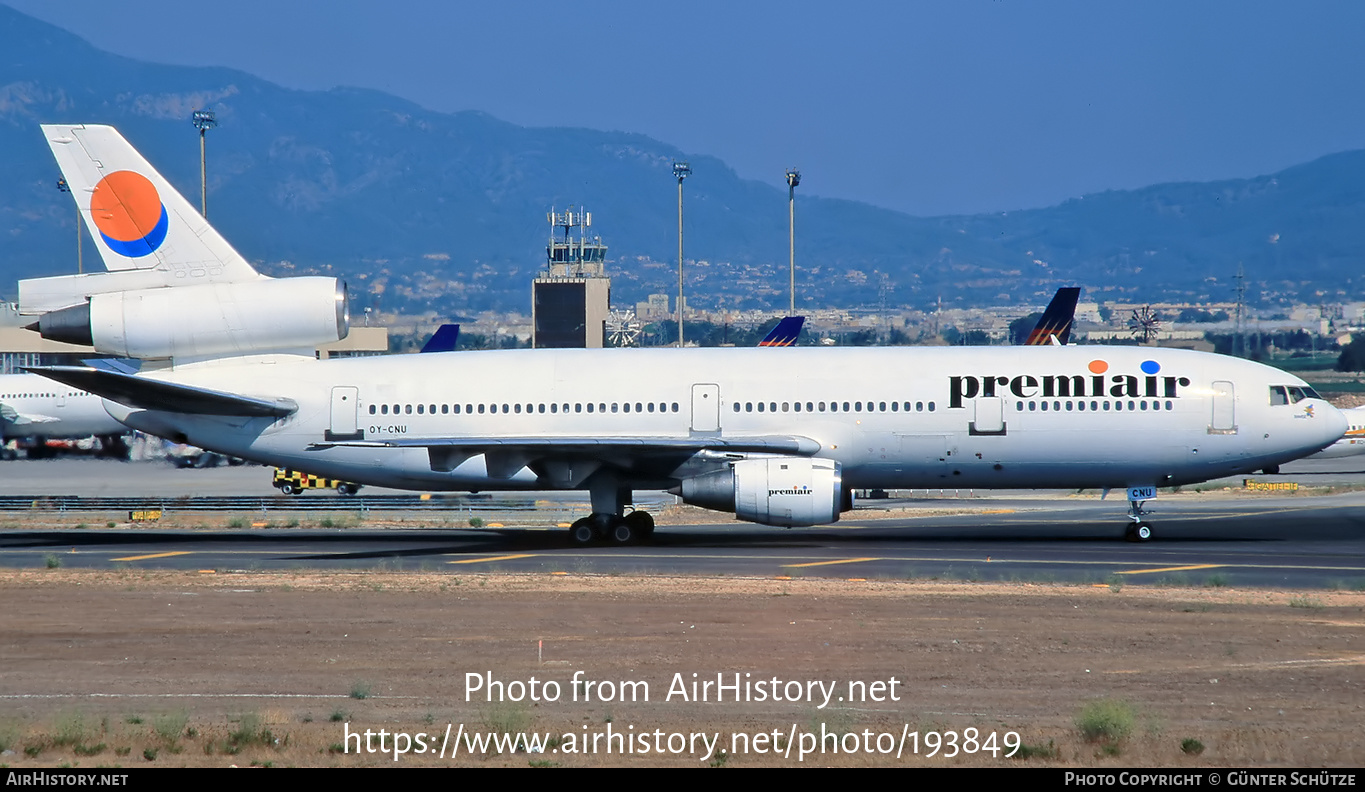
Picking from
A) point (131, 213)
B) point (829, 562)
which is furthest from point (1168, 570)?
point (131, 213)

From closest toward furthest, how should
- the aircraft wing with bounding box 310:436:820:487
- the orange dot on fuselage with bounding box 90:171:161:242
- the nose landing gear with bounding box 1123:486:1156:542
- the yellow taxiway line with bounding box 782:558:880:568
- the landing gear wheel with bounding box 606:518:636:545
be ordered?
the yellow taxiway line with bounding box 782:558:880:568 → the aircraft wing with bounding box 310:436:820:487 → the orange dot on fuselage with bounding box 90:171:161:242 → the nose landing gear with bounding box 1123:486:1156:542 → the landing gear wheel with bounding box 606:518:636:545

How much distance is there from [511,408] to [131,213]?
9908mm

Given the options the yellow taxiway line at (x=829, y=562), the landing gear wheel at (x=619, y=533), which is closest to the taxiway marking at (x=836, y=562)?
the yellow taxiway line at (x=829, y=562)

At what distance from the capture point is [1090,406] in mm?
A: 31391

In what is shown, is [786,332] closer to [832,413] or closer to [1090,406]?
[832,413]

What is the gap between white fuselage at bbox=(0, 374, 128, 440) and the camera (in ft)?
207

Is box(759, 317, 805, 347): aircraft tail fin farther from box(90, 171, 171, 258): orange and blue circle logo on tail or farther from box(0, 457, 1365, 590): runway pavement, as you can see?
box(90, 171, 171, 258): orange and blue circle logo on tail

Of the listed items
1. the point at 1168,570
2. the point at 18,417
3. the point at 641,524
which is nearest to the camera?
the point at 1168,570

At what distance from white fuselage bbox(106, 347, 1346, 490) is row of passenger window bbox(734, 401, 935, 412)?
33 millimetres

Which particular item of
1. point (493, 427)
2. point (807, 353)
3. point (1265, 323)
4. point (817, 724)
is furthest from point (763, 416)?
point (1265, 323)

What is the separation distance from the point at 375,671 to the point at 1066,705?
829cm

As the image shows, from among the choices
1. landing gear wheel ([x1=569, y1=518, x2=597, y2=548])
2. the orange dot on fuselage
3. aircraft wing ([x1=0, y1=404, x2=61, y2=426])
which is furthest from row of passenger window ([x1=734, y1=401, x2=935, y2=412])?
aircraft wing ([x1=0, y1=404, x2=61, y2=426])

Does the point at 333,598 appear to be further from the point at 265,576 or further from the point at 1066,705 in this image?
the point at 1066,705

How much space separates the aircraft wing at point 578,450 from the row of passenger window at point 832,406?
74 centimetres
